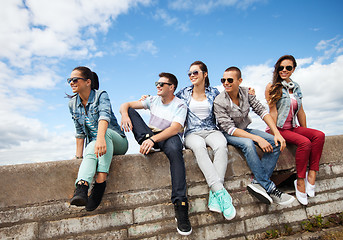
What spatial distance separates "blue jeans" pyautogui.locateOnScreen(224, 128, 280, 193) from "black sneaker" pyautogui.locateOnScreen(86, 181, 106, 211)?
1802mm

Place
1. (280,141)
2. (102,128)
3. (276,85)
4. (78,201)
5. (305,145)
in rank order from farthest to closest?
1. (276,85)
2. (305,145)
3. (280,141)
4. (102,128)
5. (78,201)

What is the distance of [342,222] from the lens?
3.33 m

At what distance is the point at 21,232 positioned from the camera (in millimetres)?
2387

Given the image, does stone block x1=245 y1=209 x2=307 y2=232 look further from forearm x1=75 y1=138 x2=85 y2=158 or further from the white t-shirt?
forearm x1=75 y1=138 x2=85 y2=158

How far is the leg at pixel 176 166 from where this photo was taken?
2445 millimetres

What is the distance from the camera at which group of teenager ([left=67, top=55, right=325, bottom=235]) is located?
2.47 m

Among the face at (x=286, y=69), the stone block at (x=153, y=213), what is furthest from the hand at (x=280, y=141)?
the stone block at (x=153, y=213)

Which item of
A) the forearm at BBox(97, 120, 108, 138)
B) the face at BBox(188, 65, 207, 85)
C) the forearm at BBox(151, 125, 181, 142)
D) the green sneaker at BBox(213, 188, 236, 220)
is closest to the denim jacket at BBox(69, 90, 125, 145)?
the forearm at BBox(97, 120, 108, 138)

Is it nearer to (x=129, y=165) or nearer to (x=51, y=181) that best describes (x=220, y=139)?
(x=129, y=165)

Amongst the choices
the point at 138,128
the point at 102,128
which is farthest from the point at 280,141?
the point at 102,128

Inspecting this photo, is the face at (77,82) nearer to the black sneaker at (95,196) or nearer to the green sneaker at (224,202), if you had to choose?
the black sneaker at (95,196)

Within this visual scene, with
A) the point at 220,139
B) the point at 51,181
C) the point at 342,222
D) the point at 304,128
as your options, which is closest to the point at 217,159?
the point at 220,139

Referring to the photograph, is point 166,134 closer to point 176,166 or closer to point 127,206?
A: point 176,166

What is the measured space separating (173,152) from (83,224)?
1299mm
